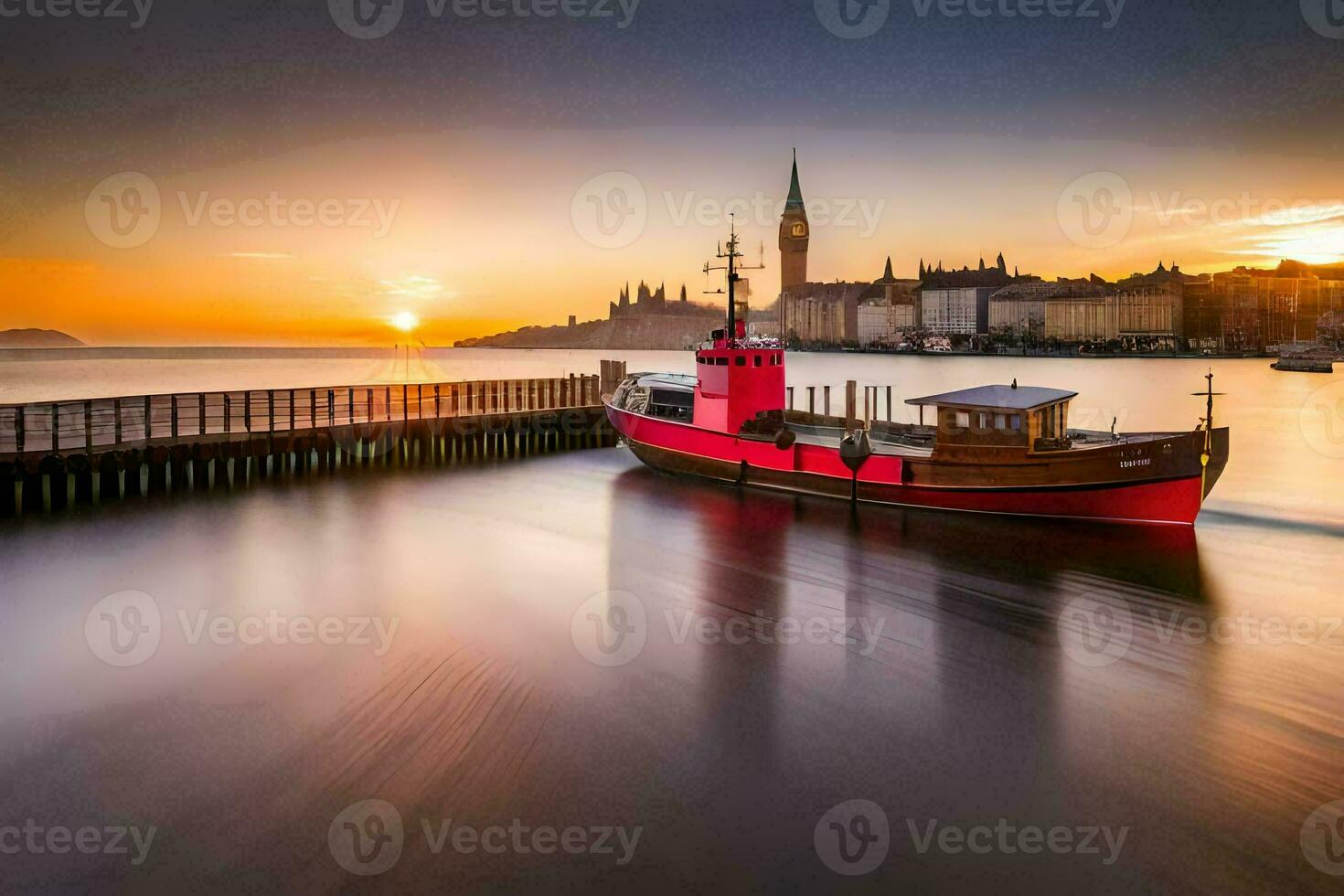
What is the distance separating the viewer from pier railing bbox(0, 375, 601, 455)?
61.5ft

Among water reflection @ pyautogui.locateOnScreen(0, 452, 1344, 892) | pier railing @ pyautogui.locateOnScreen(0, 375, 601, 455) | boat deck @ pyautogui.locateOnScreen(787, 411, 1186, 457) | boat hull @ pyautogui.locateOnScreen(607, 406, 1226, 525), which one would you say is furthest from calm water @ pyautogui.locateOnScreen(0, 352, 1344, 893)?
pier railing @ pyautogui.locateOnScreen(0, 375, 601, 455)

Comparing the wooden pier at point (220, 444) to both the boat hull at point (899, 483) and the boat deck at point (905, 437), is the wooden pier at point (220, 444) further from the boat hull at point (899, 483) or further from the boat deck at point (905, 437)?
the boat deck at point (905, 437)

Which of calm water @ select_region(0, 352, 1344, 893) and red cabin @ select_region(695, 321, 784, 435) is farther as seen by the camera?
red cabin @ select_region(695, 321, 784, 435)

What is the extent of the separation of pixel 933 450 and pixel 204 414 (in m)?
20.1

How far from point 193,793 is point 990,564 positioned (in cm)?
1191

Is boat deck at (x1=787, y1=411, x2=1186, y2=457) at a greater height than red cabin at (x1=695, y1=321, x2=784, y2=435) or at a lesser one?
lesser

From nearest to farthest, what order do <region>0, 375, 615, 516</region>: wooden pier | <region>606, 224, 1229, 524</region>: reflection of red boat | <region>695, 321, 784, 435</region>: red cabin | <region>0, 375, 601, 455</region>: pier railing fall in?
1. <region>606, 224, 1229, 524</region>: reflection of red boat
2. <region>0, 375, 615, 516</region>: wooden pier
3. <region>0, 375, 601, 455</region>: pier railing
4. <region>695, 321, 784, 435</region>: red cabin

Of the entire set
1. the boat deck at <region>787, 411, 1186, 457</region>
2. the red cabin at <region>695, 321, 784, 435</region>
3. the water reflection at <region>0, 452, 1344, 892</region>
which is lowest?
the water reflection at <region>0, 452, 1344, 892</region>

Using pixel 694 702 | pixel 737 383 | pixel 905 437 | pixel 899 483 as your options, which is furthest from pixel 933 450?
pixel 694 702

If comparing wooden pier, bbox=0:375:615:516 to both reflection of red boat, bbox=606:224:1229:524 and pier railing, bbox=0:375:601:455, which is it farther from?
reflection of red boat, bbox=606:224:1229:524

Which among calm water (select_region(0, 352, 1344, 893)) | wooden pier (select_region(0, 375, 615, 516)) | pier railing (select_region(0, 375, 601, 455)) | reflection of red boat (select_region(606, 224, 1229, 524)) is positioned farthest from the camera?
pier railing (select_region(0, 375, 601, 455))

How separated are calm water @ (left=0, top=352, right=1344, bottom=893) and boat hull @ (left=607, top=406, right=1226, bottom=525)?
24.1 inches

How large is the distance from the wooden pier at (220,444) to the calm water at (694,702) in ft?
9.16

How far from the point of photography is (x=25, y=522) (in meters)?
15.3
